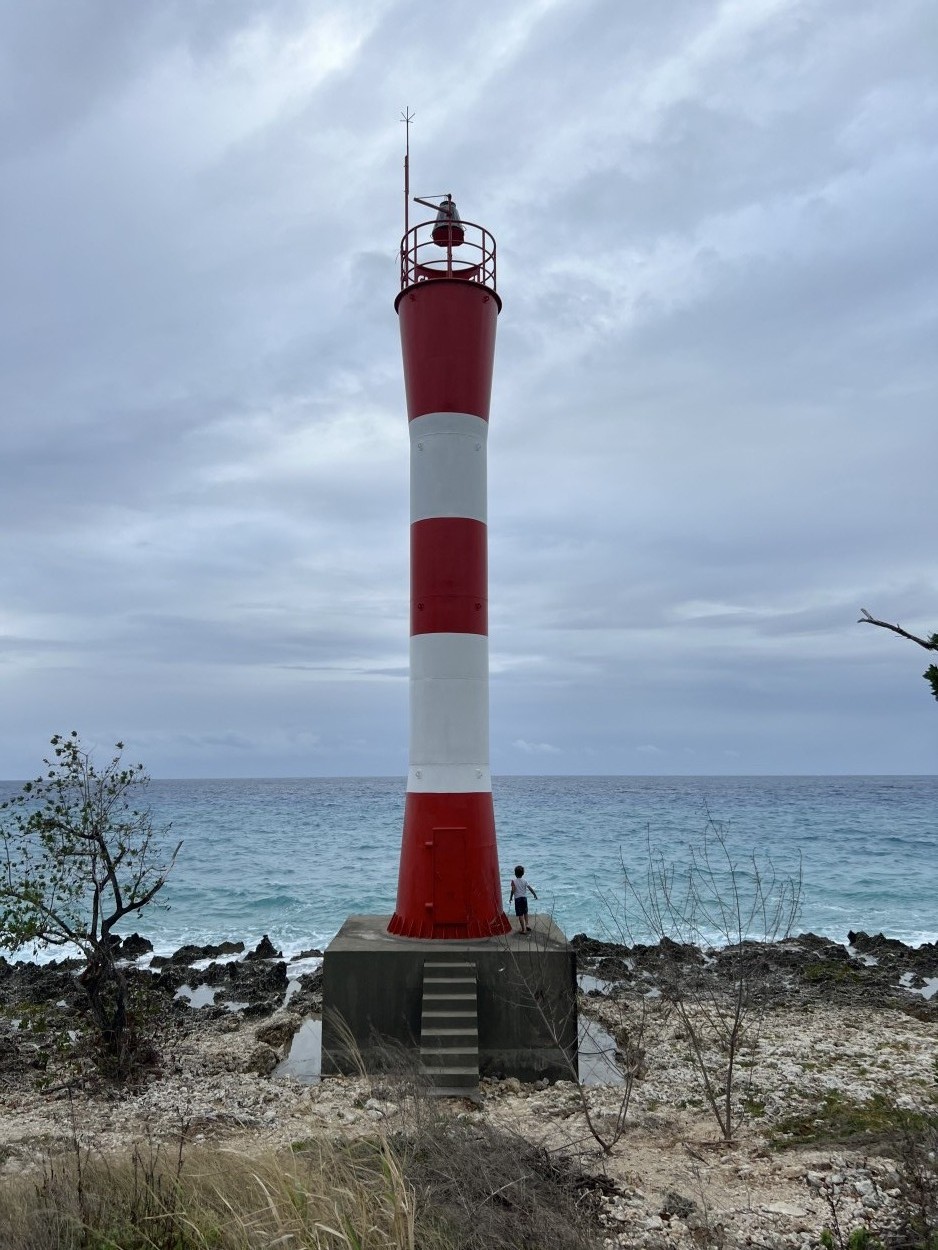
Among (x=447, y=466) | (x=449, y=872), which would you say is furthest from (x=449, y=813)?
(x=447, y=466)

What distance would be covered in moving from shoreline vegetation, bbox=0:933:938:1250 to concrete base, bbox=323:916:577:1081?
0.37 metres

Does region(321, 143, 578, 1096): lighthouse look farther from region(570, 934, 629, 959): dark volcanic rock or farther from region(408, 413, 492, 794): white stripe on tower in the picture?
region(570, 934, 629, 959): dark volcanic rock

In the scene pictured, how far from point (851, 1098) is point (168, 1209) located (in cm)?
816

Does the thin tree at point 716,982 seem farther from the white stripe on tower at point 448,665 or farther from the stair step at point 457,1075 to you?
the white stripe on tower at point 448,665

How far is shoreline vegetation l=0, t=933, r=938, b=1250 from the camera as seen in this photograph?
5246 mm

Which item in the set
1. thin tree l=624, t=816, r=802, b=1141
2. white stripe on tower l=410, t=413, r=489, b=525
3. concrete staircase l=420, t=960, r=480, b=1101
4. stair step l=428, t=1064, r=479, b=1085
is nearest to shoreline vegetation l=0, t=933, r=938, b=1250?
thin tree l=624, t=816, r=802, b=1141

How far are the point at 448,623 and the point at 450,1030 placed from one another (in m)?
5.22

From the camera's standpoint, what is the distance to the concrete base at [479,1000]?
11.3m

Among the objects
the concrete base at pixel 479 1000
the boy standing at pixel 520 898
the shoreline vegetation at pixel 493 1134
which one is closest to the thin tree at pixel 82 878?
the shoreline vegetation at pixel 493 1134

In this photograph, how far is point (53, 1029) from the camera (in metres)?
14.5

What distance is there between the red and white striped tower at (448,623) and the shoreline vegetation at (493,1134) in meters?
2.35

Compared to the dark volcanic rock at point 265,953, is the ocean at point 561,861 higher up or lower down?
lower down

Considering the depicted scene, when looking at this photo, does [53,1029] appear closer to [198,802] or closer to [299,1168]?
[299,1168]

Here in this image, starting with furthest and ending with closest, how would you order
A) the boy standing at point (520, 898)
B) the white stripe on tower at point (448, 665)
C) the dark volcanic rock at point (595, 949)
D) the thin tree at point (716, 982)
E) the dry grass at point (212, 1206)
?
1. the dark volcanic rock at point (595, 949)
2. the boy standing at point (520, 898)
3. the white stripe on tower at point (448, 665)
4. the thin tree at point (716, 982)
5. the dry grass at point (212, 1206)
